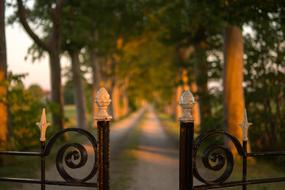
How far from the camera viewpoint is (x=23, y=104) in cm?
1415

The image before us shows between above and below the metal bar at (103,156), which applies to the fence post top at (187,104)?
above

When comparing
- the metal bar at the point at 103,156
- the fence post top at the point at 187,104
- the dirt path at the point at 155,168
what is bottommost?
the dirt path at the point at 155,168

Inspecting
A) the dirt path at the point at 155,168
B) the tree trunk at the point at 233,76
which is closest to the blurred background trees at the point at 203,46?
the tree trunk at the point at 233,76

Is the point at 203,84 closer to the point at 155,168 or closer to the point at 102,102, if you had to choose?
the point at 155,168

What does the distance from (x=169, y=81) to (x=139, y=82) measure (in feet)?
31.6

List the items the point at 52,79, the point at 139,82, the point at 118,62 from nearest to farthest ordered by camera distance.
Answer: the point at 52,79 → the point at 118,62 → the point at 139,82

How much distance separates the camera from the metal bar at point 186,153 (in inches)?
224

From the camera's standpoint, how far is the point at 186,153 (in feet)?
18.7

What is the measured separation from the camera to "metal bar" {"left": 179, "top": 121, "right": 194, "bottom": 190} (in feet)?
18.7

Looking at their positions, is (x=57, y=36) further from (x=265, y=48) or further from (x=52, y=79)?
(x=265, y=48)

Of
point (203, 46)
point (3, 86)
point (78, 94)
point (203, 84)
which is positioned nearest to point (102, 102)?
point (3, 86)

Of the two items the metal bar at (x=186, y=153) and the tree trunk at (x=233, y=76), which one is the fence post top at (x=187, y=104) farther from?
the tree trunk at (x=233, y=76)

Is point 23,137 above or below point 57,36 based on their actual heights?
below

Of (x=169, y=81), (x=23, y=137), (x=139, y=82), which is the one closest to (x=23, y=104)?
(x=23, y=137)
